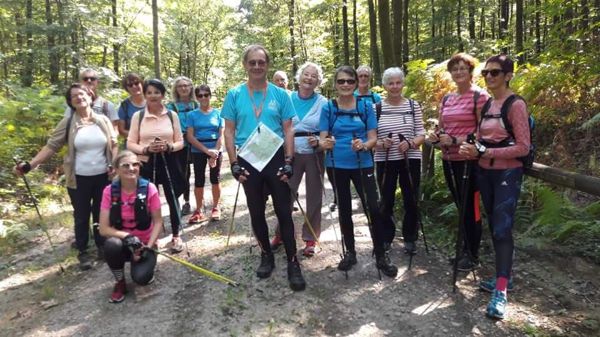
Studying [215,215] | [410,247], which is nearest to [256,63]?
[410,247]

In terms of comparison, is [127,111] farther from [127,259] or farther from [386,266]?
[386,266]

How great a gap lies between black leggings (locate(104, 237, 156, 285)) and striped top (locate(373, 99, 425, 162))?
2921mm

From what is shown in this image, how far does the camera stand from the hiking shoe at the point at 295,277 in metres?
4.48

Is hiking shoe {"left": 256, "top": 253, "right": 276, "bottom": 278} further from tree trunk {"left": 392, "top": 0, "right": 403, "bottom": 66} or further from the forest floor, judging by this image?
tree trunk {"left": 392, "top": 0, "right": 403, "bottom": 66}

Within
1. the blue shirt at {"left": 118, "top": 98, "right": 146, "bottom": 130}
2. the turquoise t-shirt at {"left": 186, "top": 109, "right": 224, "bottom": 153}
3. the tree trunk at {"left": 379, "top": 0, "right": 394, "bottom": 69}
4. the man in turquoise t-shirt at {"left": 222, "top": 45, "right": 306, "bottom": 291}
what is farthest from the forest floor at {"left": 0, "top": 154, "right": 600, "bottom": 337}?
the tree trunk at {"left": 379, "top": 0, "right": 394, "bottom": 69}

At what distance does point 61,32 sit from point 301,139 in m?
13.7

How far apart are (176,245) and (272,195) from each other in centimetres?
192

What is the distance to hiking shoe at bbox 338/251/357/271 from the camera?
15.9 feet

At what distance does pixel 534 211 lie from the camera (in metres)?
6.21

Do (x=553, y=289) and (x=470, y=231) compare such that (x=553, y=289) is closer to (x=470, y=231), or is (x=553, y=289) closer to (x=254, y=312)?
(x=470, y=231)

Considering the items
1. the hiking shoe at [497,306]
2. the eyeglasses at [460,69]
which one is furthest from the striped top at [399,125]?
the hiking shoe at [497,306]

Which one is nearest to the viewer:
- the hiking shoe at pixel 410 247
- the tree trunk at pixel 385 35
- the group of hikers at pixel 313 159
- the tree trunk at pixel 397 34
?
the group of hikers at pixel 313 159

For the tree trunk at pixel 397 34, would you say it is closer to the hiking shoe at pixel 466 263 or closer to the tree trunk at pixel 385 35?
the tree trunk at pixel 385 35

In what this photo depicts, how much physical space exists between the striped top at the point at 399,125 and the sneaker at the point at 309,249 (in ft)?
4.84
